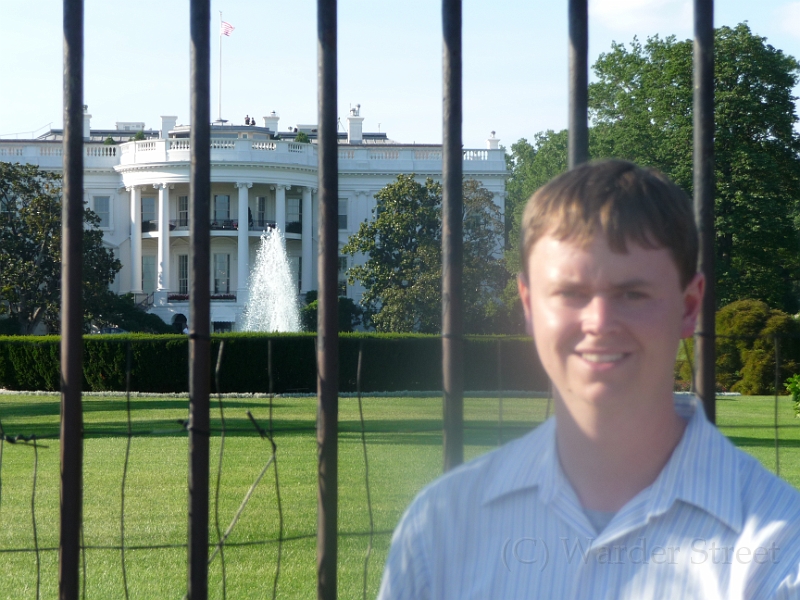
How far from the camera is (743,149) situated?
2859cm

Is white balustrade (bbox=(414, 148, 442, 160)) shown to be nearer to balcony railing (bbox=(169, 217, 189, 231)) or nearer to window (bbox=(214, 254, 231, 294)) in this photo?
window (bbox=(214, 254, 231, 294))

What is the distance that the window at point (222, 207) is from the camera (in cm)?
4994

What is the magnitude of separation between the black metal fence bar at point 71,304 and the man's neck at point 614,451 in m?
0.95

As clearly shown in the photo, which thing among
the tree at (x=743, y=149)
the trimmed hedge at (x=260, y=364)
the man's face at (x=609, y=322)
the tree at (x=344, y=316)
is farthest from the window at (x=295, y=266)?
the man's face at (x=609, y=322)

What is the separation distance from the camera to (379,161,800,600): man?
1.23 meters

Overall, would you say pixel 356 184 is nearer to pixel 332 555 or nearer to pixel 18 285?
pixel 18 285

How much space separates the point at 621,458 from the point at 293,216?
1999 inches

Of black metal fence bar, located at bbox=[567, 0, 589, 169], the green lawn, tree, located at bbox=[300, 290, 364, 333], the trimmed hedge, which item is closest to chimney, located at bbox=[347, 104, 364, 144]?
tree, located at bbox=[300, 290, 364, 333]

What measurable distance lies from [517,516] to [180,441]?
11.2 meters

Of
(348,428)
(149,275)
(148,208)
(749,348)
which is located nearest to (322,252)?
(348,428)

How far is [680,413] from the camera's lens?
135 cm

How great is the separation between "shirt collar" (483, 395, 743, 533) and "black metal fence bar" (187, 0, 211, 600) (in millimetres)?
668

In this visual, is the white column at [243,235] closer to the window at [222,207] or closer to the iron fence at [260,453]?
the window at [222,207]

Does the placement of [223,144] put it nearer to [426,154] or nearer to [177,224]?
[177,224]
